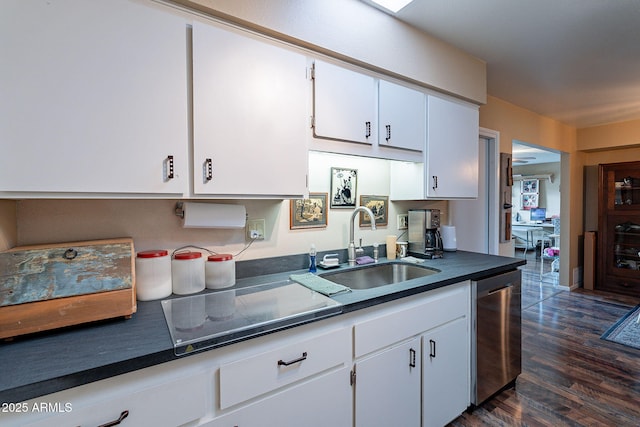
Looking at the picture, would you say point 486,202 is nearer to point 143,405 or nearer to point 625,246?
point 625,246

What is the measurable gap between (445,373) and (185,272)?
1.48 meters

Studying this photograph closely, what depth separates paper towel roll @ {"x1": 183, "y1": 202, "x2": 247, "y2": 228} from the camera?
4.65 ft

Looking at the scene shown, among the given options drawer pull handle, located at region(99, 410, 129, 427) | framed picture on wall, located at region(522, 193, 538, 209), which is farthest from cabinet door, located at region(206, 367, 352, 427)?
framed picture on wall, located at region(522, 193, 538, 209)

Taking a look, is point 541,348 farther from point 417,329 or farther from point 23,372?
point 23,372

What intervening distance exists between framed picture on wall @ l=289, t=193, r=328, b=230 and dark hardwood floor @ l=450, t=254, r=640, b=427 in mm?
1443

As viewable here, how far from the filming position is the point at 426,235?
2166 mm

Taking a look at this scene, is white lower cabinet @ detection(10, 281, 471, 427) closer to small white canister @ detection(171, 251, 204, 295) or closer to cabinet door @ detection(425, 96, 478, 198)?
small white canister @ detection(171, 251, 204, 295)

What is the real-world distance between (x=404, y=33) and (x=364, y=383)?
6.52 feet

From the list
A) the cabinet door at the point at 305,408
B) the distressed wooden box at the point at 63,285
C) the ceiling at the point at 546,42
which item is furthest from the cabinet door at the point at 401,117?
the distressed wooden box at the point at 63,285

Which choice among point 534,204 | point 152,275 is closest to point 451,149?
point 152,275

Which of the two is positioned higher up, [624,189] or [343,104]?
[343,104]

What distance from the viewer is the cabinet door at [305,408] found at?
40.0 inches

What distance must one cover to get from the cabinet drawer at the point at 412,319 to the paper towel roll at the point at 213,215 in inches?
30.6

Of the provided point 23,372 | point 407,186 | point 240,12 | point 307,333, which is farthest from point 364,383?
point 240,12
